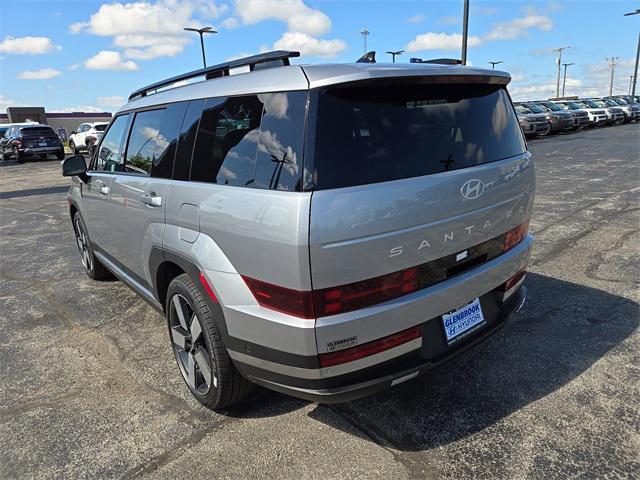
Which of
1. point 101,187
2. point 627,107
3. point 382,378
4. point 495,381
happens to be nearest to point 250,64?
point 382,378

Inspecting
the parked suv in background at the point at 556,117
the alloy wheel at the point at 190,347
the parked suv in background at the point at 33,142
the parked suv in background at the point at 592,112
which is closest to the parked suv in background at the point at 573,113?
the parked suv in background at the point at 556,117

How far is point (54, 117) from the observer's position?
53844mm

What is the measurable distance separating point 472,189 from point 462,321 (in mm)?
693

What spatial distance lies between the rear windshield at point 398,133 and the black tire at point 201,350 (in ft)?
3.40

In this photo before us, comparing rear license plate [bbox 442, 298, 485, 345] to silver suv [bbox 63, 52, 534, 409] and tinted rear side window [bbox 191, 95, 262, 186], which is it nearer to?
silver suv [bbox 63, 52, 534, 409]

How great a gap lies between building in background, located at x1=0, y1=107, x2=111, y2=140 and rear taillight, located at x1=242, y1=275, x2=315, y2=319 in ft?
141

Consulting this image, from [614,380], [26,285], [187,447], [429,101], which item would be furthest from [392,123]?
[26,285]

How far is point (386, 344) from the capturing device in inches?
82.0

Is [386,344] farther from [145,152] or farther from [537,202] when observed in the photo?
[537,202]

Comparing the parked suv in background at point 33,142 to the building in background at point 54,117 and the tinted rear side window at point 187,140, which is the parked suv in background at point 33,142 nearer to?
the building in background at point 54,117

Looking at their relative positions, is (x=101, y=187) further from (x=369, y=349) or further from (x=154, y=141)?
(x=369, y=349)

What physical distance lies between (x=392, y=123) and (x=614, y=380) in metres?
2.14

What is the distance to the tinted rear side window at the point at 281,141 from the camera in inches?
76.7

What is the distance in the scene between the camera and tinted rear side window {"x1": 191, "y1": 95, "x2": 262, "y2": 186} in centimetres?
219
